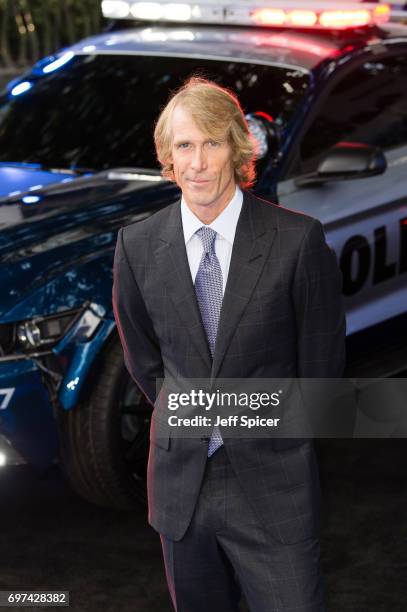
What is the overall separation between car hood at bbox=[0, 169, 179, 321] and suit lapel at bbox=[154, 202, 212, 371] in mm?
1508

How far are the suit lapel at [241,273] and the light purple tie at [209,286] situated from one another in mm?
50

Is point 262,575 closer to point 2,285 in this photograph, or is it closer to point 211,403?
point 211,403

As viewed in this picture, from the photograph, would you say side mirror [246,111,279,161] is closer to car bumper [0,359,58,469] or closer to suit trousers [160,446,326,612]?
car bumper [0,359,58,469]

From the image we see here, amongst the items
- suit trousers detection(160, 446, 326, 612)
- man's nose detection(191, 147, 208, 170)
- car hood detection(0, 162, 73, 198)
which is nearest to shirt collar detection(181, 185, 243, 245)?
man's nose detection(191, 147, 208, 170)

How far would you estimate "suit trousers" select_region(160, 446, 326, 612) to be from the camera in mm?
2842

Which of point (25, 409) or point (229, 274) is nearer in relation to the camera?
point (229, 274)

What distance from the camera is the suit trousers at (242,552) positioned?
2.84 m

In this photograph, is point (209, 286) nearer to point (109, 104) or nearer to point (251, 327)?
point (251, 327)

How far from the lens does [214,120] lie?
2.70 m

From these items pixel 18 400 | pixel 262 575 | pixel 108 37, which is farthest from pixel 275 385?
pixel 108 37

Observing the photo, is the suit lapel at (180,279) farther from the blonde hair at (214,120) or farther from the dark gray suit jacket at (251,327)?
the blonde hair at (214,120)

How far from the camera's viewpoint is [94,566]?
444 cm

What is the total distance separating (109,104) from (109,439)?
1848mm

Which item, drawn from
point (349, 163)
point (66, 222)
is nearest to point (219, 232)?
point (66, 222)
